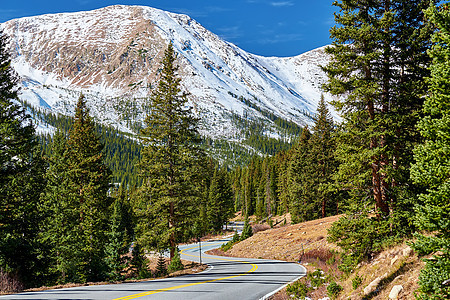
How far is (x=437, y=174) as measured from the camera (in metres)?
7.18

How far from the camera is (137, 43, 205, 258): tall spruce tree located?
2216cm

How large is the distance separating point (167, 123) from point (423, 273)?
747 inches

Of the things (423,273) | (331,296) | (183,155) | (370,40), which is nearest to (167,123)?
(183,155)

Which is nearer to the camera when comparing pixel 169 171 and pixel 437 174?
pixel 437 174

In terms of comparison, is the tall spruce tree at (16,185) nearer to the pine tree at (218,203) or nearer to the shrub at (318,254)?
the shrub at (318,254)

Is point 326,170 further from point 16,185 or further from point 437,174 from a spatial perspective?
point 437,174

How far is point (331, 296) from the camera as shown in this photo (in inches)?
410

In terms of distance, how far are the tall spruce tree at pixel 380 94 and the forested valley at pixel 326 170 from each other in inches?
2.3

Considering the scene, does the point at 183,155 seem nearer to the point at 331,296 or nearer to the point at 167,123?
the point at 167,123

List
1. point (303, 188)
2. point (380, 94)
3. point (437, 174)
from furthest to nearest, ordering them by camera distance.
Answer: point (303, 188)
point (380, 94)
point (437, 174)

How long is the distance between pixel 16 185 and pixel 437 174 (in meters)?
28.3

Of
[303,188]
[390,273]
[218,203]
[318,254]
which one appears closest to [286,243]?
[318,254]

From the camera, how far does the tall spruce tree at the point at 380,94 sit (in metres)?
12.5

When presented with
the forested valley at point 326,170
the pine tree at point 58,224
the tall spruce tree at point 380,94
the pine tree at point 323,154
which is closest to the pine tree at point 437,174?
the forested valley at point 326,170
